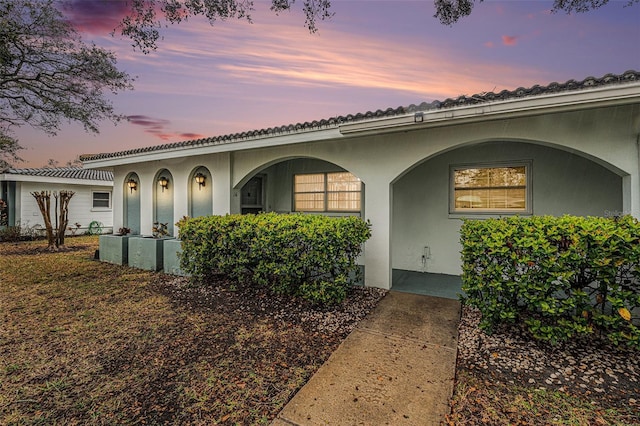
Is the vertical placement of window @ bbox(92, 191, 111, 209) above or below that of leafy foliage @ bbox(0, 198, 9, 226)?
above

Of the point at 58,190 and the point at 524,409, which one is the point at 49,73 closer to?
the point at 58,190

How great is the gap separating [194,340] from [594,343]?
16.8 feet

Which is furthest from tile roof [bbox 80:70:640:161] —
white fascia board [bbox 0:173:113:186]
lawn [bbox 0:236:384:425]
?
white fascia board [bbox 0:173:113:186]

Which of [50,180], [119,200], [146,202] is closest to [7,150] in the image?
[50,180]

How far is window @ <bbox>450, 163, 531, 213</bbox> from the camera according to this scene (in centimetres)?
630

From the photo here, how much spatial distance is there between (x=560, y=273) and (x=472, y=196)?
12.1ft

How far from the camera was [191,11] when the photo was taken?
17.1 feet

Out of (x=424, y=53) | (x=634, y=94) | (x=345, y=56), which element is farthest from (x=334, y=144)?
(x=634, y=94)

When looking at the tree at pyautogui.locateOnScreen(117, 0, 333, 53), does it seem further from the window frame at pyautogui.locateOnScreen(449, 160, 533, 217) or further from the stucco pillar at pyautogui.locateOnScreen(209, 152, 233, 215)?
the window frame at pyautogui.locateOnScreen(449, 160, 533, 217)

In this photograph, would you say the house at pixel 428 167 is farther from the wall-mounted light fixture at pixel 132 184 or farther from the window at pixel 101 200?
the window at pixel 101 200

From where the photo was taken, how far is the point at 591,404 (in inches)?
103

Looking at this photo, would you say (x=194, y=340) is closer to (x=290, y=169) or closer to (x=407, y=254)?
(x=407, y=254)

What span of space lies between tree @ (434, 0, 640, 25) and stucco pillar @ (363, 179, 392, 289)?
3.17m

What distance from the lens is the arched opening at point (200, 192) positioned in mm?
8562
